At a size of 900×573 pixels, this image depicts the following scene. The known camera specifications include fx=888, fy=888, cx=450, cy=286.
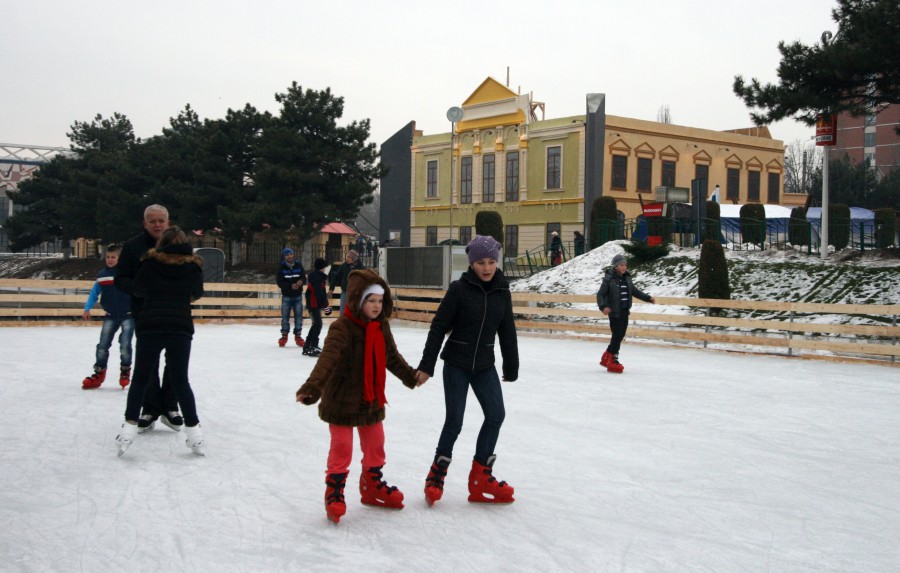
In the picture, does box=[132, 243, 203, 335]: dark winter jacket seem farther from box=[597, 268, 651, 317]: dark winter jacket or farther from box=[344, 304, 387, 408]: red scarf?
box=[597, 268, 651, 317]: dark winter jacket

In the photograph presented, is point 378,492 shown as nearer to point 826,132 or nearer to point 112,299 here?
point 112,299

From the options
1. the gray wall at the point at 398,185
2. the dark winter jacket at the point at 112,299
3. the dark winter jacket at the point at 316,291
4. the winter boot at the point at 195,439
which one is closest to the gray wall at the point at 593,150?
the gray wall at the point at 398,185

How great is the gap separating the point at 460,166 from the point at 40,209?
25.4 m

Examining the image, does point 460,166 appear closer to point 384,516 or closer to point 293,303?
point 293,303

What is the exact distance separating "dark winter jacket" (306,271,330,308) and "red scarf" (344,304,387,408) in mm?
9448

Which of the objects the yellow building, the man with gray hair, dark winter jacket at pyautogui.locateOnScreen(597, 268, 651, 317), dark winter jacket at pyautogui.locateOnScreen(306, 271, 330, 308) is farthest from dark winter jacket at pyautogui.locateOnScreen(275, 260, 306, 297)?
the yellow building

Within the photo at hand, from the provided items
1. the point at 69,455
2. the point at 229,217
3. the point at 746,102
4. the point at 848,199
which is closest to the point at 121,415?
the point at 69,455

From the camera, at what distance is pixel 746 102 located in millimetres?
20203

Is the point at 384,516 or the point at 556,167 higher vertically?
the point at 556,167

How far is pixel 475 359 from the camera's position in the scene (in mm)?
5223

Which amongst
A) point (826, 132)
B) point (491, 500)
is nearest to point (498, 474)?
point (491, 500)

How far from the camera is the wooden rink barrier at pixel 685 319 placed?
49.2ft

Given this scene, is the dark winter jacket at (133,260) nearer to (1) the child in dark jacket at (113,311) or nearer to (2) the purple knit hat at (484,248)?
(1) the child in dark jacket at (113,311)

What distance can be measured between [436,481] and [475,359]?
2.47 ft
